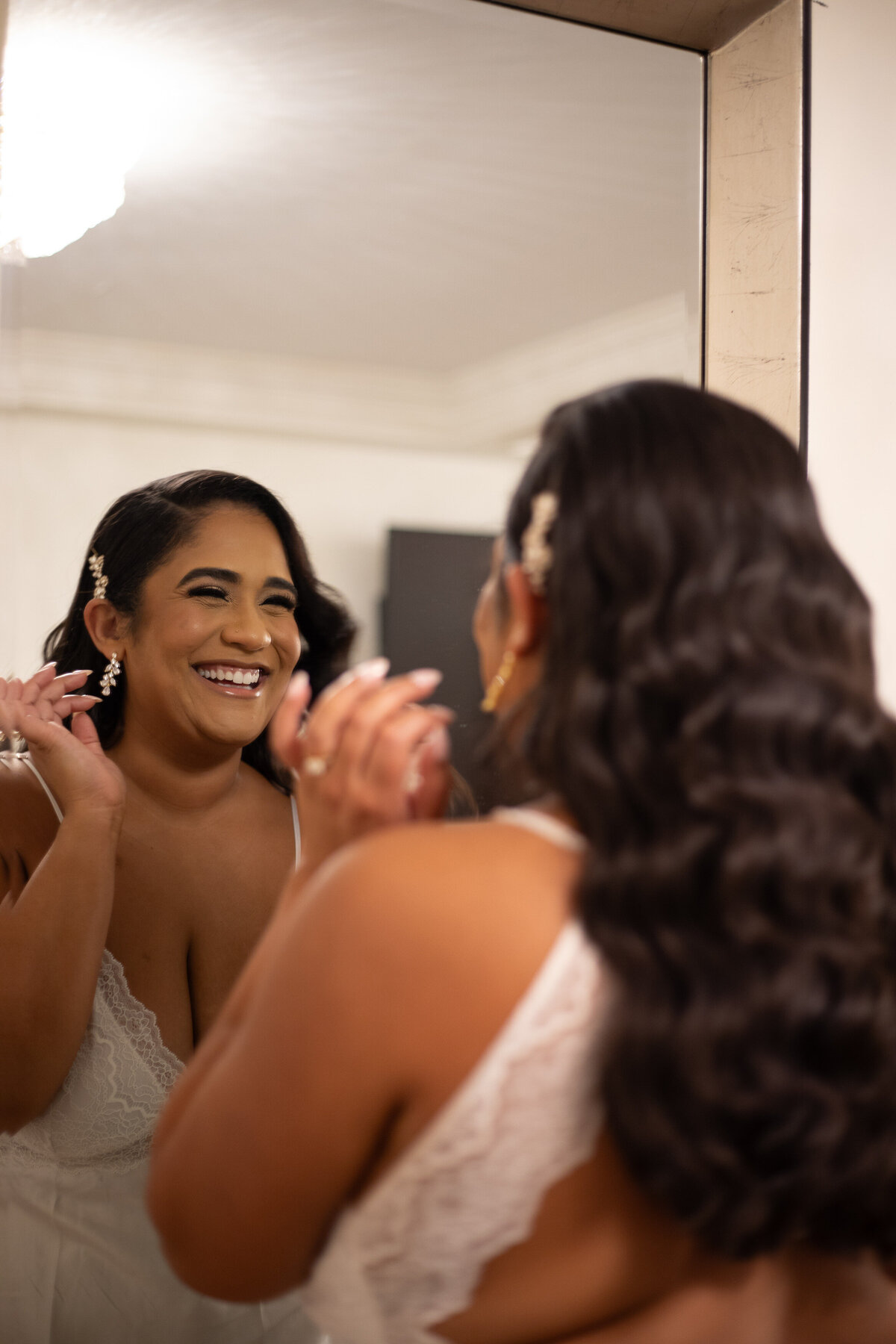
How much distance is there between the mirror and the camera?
4.22 feet

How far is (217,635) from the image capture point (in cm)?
130

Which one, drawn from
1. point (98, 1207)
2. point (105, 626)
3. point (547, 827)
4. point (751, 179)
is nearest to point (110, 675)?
point (105, 626)

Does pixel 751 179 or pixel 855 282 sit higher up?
pixel 751 179

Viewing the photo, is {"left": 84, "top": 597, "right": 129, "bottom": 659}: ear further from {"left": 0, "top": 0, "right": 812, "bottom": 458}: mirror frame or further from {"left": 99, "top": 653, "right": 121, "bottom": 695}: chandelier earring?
{"left": 0, "top": 0, "right": 812, "bottom": 458}: mirror frame

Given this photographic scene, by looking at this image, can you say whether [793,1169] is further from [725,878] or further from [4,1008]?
[4,1008]

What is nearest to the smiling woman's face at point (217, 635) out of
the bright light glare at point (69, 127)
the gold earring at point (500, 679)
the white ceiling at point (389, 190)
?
the white ceiling at point (389, 190)

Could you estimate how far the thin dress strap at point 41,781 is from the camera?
1.24 meters

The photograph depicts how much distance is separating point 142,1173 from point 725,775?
0.87 meters

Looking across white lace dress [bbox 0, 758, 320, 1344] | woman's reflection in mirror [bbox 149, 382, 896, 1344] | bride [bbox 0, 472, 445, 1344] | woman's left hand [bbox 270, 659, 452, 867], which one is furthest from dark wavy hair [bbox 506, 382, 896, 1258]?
white lace dress [bbox 0, 758, 320, 1344]

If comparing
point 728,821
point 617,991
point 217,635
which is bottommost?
point 617,991

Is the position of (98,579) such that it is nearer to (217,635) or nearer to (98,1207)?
(217,635)

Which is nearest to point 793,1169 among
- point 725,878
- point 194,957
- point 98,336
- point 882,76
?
point 725,878

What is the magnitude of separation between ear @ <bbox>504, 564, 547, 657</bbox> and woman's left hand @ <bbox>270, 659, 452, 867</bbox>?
0.08 metres

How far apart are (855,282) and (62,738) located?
1.20 m
